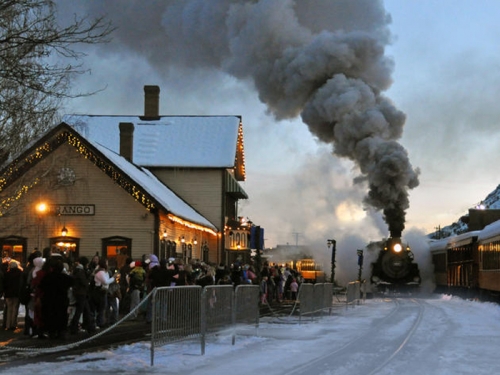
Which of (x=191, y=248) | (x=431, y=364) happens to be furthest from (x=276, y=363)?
(x=191, y=248)

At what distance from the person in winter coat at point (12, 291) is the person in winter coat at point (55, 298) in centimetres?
207

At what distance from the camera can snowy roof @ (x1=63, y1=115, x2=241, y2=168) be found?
45094 mm

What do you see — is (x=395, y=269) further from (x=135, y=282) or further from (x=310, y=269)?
(x=135, y=282)

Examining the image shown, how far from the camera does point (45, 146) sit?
107 ft

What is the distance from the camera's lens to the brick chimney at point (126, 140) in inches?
1712

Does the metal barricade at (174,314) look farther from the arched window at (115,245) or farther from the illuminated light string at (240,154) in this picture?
the illuminated light string at (240,154)

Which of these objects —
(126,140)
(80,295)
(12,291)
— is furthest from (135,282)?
(126,140)

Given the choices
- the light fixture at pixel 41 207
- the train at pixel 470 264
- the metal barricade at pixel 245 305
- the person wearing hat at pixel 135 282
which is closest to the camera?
the metal barricade at pixel 245 305

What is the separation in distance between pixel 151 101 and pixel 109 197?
51.9 feet

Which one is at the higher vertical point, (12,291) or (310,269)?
(310,269)

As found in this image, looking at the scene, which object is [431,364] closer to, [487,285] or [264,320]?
[264,320]

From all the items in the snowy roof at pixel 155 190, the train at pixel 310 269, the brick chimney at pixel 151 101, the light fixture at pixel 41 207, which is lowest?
the train at pixel 310 269

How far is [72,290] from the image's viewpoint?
1750cm

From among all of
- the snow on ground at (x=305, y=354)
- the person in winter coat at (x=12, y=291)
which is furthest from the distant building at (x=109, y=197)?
the snow on ground at (x=305, y=354)
